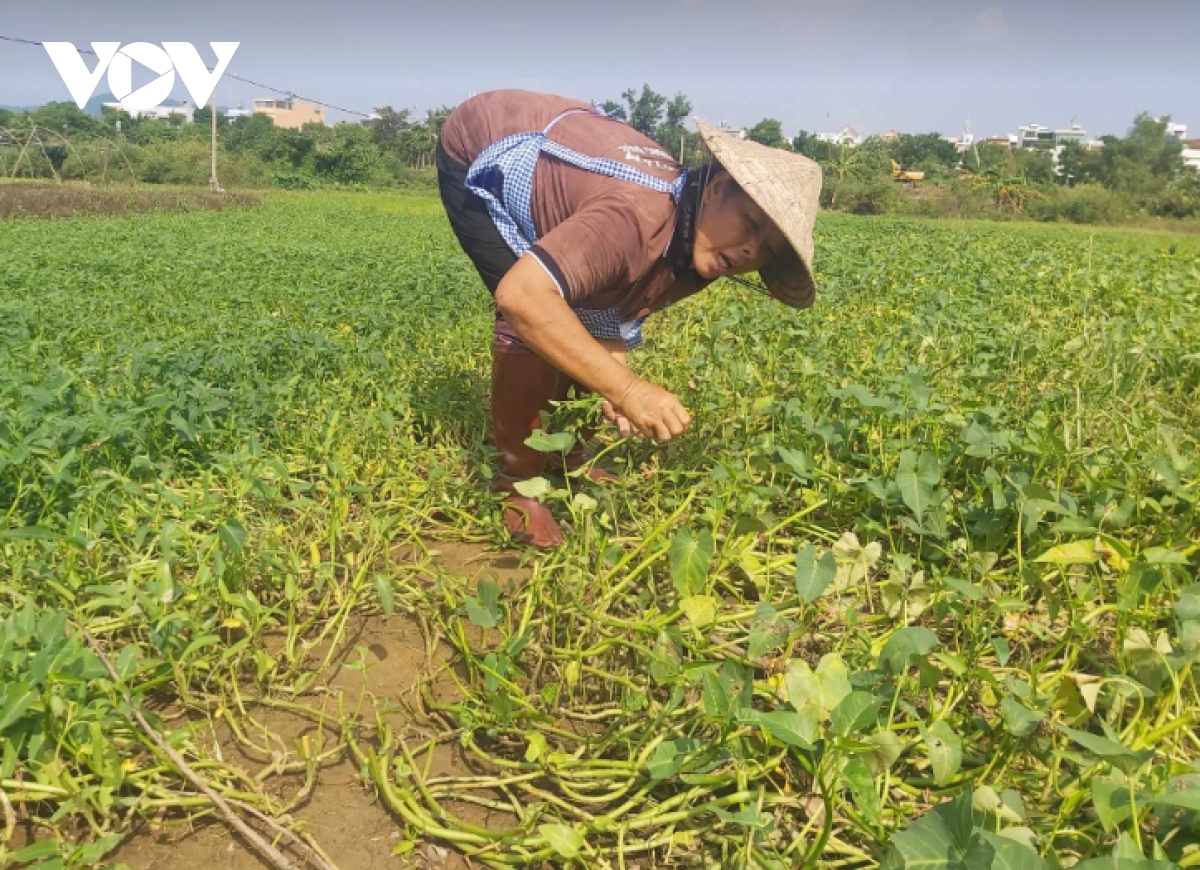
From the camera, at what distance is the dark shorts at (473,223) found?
2.61 meters

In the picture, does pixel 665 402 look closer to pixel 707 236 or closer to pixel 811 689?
pixel 707 236

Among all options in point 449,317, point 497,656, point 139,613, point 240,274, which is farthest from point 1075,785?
point 240,274

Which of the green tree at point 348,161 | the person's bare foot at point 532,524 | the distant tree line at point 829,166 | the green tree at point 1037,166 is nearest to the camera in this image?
the person's bare foot at point 532,524

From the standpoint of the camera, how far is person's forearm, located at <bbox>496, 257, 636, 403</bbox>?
1.91 m

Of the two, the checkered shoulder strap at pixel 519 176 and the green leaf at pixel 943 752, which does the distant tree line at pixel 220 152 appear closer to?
the checkered shoulder strap at pixel 519 176

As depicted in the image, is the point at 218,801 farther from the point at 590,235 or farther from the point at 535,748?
the point at 590,235

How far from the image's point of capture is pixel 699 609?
5.32 ft

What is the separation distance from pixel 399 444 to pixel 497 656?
4.60 ft

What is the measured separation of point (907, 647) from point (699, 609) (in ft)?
1.24

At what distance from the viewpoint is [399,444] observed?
2.94m

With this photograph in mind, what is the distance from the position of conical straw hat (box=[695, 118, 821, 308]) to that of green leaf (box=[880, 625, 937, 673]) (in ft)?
3.36

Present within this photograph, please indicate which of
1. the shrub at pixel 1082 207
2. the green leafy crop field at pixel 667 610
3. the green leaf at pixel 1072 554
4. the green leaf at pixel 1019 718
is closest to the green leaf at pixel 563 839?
the green leafy crop field at pixel 667 610

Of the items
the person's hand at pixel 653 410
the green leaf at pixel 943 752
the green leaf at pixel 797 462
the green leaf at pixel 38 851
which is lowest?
the green leaf at pixel 38 851

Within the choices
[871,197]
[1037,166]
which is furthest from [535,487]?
[1037,166]
